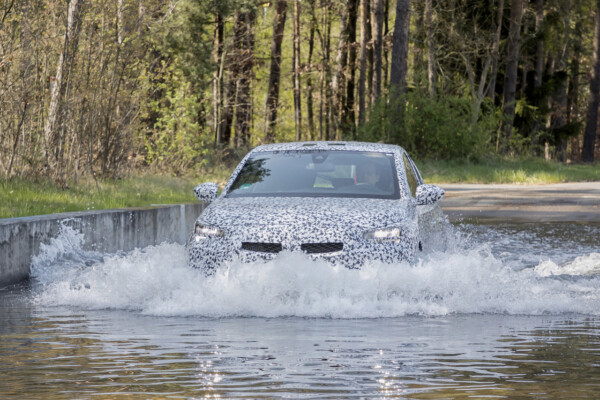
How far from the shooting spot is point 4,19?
16562 millimetres

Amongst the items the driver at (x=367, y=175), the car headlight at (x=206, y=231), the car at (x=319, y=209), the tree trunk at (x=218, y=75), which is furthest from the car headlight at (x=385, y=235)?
the tree trunk at (x=218, y=75)

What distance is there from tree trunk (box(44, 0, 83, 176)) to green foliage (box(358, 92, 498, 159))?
2307 cm

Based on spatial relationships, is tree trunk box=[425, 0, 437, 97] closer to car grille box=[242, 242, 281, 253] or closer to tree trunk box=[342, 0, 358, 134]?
tree trunk box=[342, 0, 358, 134]

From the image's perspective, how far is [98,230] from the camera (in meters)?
13.7

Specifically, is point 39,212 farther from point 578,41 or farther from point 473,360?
point 578,41

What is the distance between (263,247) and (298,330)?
131cm

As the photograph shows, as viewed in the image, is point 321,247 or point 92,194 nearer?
point 321,247

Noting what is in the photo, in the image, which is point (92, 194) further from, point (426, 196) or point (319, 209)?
point (319, 209)

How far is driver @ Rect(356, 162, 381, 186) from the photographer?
1086cm

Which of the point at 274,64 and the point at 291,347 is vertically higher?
the point at 274,64

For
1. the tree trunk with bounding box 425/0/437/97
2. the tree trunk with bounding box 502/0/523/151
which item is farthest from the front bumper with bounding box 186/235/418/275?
the tree trunk with bounding box 502/0/523/151

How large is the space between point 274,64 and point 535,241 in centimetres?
3909

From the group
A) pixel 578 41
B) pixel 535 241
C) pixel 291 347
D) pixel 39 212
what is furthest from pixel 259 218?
pixel 578 41

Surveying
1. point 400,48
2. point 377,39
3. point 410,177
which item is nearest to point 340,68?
point 377,39
